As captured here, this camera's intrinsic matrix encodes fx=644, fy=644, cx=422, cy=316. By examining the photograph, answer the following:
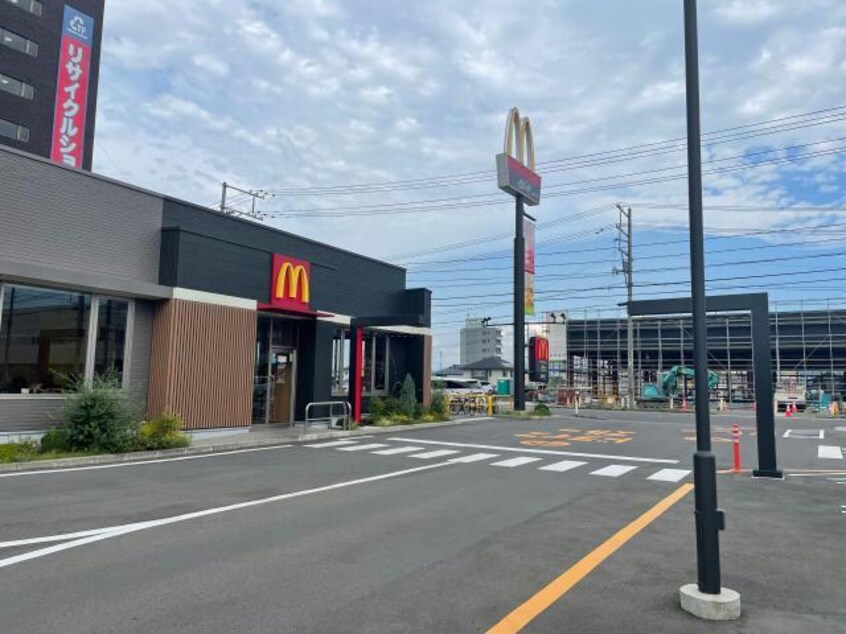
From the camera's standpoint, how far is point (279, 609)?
476cm

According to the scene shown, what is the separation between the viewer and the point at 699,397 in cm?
506

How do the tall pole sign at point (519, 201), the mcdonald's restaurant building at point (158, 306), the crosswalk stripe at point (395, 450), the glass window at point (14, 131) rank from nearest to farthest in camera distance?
the mcdonald's restaurant building at point (158, 306) < the crosswalk stripe at point (395, 450) < the tall pole sign at point (519, 201) < the glass window at point (14, 131)

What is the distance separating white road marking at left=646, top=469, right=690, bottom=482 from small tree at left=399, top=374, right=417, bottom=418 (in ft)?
37.8

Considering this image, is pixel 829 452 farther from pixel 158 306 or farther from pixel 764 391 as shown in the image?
pixel 158 306

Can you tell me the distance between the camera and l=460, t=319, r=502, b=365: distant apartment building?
140875mm

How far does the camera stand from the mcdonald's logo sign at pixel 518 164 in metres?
28.6

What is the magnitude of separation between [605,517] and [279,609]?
4940mm

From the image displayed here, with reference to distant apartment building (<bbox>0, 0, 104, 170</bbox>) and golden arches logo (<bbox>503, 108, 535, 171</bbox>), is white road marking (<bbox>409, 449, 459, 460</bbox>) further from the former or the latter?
distant apartment building (<bbox>0, 0, 104, 170</bbox>)

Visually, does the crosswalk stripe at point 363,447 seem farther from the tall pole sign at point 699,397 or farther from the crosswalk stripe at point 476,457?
the tall pole sign at point 699,397

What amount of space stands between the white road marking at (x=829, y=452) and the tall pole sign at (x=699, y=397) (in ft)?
43.3

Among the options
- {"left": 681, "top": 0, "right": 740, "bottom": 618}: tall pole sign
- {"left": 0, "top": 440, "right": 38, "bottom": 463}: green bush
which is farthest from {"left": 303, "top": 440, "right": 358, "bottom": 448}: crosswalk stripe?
{"left": 681, "top": 0, "right": 740, "bottom": 618}: tall pole sign

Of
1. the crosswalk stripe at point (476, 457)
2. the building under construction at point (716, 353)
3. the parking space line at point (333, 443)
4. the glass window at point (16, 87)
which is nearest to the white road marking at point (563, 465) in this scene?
the crosswalk stripe at point (476, 457)

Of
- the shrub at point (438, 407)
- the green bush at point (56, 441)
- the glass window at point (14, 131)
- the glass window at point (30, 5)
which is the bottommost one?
the green bush at point (56, 441)

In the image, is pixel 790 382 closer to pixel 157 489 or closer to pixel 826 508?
pixel 826 508
